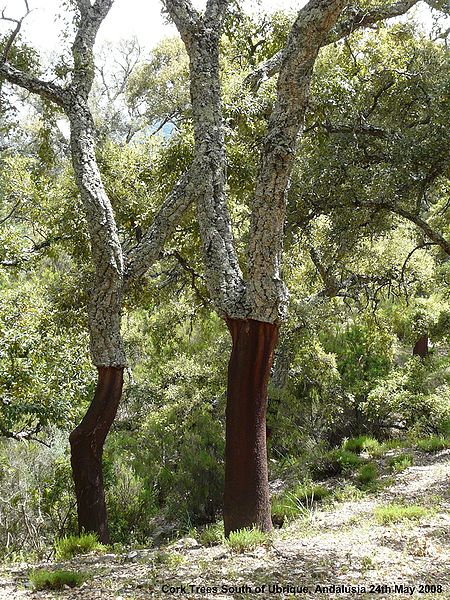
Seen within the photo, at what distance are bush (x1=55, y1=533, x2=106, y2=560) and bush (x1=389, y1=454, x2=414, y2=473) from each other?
15.6 feet

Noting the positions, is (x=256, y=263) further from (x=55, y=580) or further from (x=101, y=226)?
(x=55, y=580)

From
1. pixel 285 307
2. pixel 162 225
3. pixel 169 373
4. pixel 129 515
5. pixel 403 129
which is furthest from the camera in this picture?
pixel 169 373

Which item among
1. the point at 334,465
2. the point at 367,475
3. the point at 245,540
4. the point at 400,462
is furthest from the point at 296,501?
the point at 245,540

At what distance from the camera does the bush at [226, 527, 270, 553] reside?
456 centimetres

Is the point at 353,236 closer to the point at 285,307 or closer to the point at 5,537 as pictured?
the point at 285,307

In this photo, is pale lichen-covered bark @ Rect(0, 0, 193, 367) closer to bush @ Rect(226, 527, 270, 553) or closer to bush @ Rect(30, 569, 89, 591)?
bush @ Rect(226, 527, 270, 553)

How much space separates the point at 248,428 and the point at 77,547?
2088mm

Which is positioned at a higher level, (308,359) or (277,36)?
(277,36)

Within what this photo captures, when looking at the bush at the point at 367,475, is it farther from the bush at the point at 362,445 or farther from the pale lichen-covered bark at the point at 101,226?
the pale lichen-covered bark at the point at 101,226

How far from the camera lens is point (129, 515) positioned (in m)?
9.08

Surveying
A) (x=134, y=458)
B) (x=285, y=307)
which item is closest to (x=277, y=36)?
(x=285, y=307)

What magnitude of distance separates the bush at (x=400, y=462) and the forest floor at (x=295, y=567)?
2897 mm

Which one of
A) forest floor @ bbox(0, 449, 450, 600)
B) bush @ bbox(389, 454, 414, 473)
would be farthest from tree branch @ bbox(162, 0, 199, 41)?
bush @ bbox(389, 454, 414, 473)

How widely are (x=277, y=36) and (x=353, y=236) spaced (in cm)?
323
